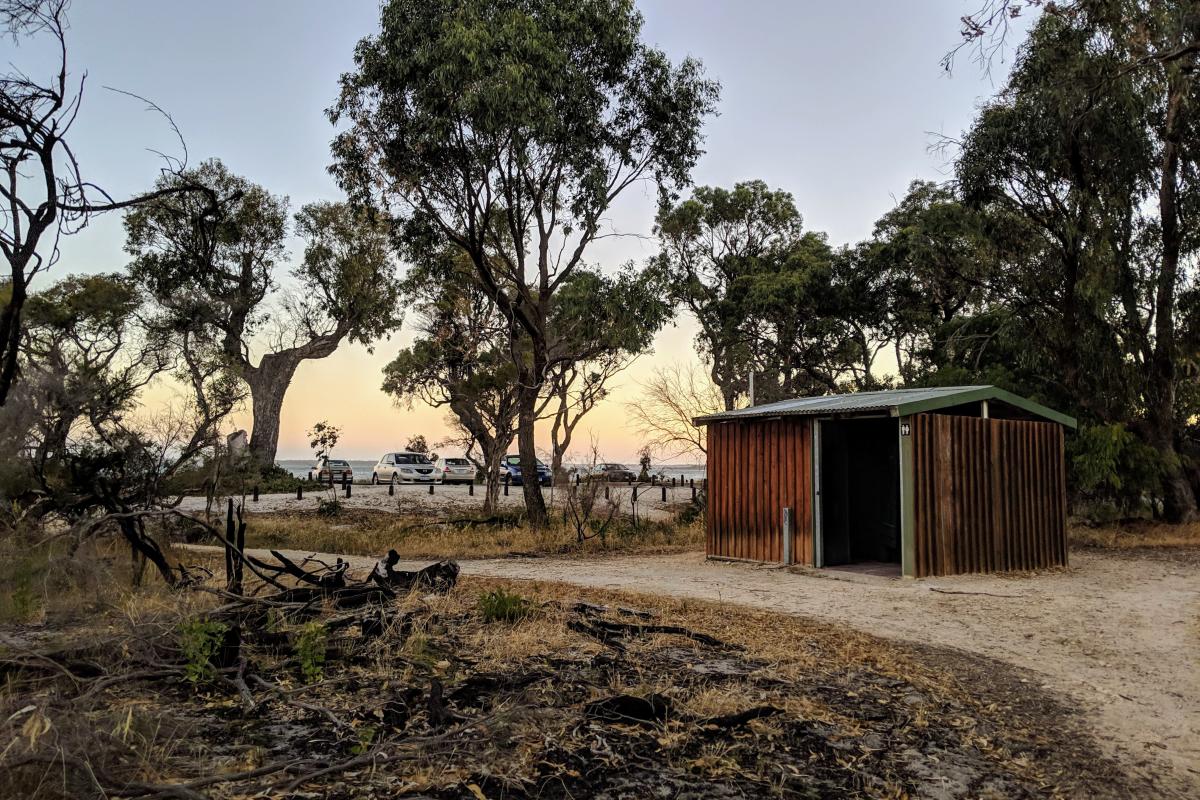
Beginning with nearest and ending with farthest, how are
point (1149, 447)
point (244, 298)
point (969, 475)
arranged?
point (969, 475), point (1149, 447), point (244, 298)

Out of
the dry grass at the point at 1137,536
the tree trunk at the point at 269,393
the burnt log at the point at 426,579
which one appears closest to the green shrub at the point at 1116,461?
the dry grass at the point at 1137,536

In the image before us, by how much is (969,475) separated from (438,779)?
922 centimetres

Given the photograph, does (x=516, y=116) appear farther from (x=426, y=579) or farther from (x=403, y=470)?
(x=403, y=470)

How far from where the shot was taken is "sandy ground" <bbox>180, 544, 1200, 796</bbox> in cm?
455

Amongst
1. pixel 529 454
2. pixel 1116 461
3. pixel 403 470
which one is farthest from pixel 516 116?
pixel 403 470

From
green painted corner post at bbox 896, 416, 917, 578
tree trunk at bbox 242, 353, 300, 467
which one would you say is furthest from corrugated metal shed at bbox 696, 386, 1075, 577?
tree trunk at bbox 242, 353, 300, 467

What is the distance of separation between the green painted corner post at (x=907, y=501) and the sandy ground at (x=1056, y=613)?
0.27 m

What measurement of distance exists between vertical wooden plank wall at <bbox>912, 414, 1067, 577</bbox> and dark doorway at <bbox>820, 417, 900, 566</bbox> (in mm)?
1297

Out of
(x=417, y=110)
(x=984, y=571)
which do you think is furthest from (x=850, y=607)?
(x=417, y=110)

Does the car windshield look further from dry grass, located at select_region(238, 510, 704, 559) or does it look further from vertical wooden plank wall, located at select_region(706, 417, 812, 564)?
vertical wooden plank wall, located at select_region(706, 417, 812, 564)

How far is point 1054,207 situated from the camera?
16.2 meters

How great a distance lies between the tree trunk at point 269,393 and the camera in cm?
3192

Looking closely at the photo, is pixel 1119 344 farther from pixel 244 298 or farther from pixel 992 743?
pixel 244 298

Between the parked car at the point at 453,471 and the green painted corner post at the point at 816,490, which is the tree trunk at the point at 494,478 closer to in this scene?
the green painted corner post at the point at 816,490
